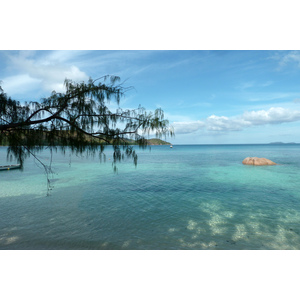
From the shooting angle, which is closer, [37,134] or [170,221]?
[37,134]

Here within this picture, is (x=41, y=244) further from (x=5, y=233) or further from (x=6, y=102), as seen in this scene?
(x=6, y=102)

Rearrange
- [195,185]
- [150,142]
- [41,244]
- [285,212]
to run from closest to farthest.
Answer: [150,142] → [41,244] → [285,212] → [195,185]

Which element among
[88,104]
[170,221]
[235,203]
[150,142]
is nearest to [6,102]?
[88,104]

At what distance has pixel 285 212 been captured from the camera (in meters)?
7.29

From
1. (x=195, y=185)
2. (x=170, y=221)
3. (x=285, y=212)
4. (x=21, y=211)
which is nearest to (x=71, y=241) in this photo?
(x=170, y=221)

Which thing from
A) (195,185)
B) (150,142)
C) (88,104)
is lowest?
(195,185)

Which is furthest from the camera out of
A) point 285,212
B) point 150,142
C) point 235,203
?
point 235,203

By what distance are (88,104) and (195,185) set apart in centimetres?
1015

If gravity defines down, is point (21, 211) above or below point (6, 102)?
below

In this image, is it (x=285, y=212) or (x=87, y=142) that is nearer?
(x=87, y=142)

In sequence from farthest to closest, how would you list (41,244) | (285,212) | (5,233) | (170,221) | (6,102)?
(285,212), (170,221), (5,233), (41,244), (6,102)

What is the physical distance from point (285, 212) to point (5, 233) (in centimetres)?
930

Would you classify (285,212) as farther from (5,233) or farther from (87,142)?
(5,233)

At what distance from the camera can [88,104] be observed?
3.15m
